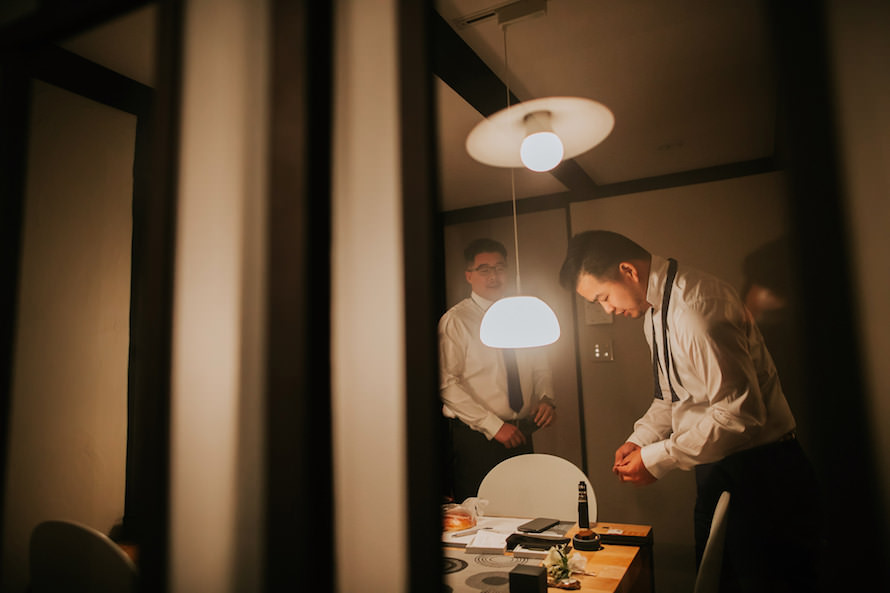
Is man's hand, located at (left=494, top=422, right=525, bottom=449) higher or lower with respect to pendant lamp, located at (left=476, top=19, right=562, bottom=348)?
lower

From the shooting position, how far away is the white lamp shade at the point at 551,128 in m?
1.68

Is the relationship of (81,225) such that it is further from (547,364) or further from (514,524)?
(514,524)

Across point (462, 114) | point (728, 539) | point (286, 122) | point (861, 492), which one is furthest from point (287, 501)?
point (462, 114)

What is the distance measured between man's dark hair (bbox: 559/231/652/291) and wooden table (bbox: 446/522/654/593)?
2.93 feet

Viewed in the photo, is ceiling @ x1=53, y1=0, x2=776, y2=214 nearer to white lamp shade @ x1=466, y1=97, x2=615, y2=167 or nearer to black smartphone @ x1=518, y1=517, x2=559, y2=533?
white lamp shade @ x1=466, y1=97, x2=615, y2=167

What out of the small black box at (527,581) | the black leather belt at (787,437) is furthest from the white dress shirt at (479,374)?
the black leather belt at (787,437)

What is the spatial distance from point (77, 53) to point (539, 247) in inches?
66.0

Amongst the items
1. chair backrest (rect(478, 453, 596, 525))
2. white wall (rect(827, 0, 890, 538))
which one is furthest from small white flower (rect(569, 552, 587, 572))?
white wall (rect(827, 0, 890, 538))

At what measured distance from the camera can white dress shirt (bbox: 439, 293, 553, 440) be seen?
5.99 ft

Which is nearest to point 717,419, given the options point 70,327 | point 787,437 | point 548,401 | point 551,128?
point 787,437

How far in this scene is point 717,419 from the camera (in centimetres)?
133

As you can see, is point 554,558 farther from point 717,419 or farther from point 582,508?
point 717,419

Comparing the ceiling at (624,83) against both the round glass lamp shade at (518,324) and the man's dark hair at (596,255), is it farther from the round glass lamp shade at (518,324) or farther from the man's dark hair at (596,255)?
the round glass lamp shade at (518,324)

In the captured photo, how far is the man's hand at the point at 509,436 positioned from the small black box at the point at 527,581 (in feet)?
2.41
